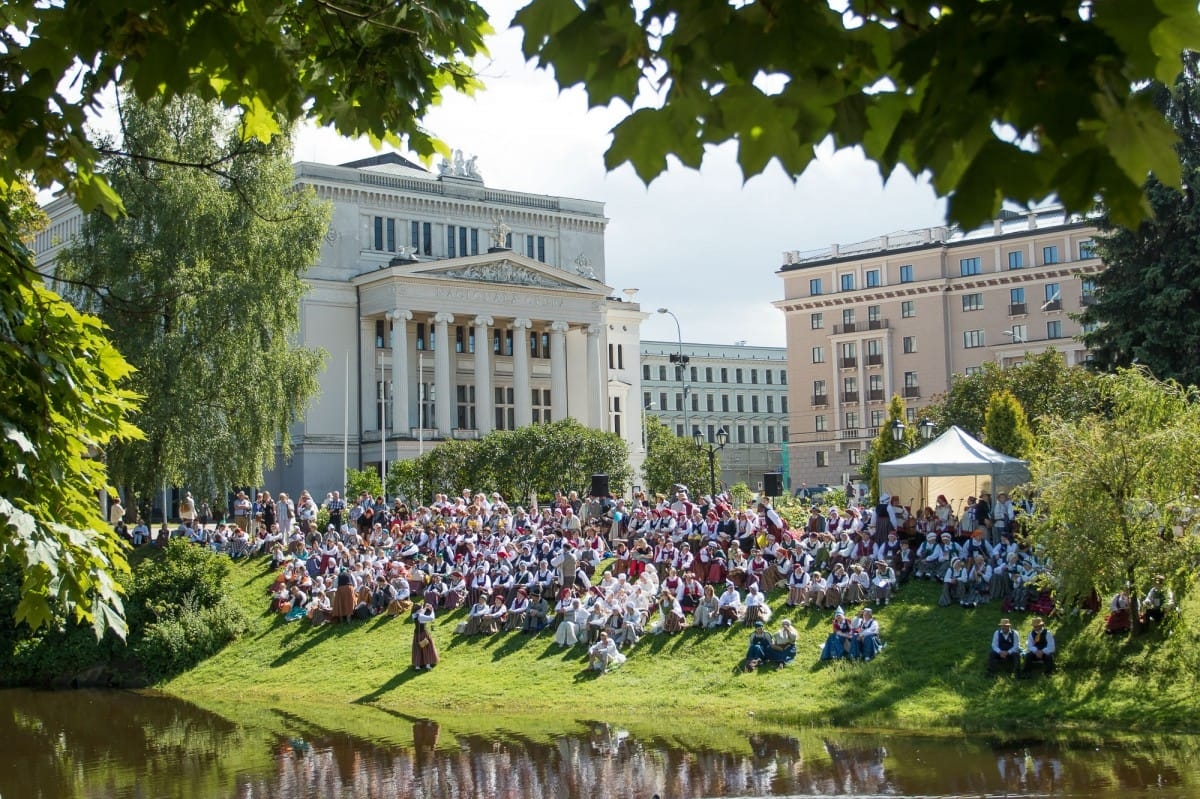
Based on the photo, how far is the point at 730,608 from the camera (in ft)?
92.4

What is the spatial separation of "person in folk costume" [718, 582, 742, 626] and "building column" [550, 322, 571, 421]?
46660 mm

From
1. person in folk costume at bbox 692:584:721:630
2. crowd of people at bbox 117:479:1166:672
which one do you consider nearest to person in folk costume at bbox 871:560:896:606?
crowd of people at bbox 117:479:1166:672

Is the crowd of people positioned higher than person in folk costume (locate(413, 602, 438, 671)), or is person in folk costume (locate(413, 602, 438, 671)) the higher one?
the crowd of people

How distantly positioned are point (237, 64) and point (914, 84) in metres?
3.18

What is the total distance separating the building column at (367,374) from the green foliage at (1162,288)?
4237 cm

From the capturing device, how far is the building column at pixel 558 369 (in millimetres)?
75062

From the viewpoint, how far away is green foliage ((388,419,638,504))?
2297 inches

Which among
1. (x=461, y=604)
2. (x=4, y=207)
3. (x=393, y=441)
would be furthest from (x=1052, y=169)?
(x=393, y=441)

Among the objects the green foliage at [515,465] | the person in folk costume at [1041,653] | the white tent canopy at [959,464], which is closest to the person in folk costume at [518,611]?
the white tent canopy at [959,464]

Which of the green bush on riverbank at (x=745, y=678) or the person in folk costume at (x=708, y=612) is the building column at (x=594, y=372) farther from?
the person in folk costume at (x=708, y=612)

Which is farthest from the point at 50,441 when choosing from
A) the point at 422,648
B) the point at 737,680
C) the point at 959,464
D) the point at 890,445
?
the point at 890,445

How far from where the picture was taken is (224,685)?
3241 centimetres

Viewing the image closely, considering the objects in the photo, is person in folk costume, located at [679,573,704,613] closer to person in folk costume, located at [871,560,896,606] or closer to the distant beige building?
person in folk costume, located at [871,560,896,606]

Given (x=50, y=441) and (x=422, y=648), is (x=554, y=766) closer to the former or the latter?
(x=422, y=648)
